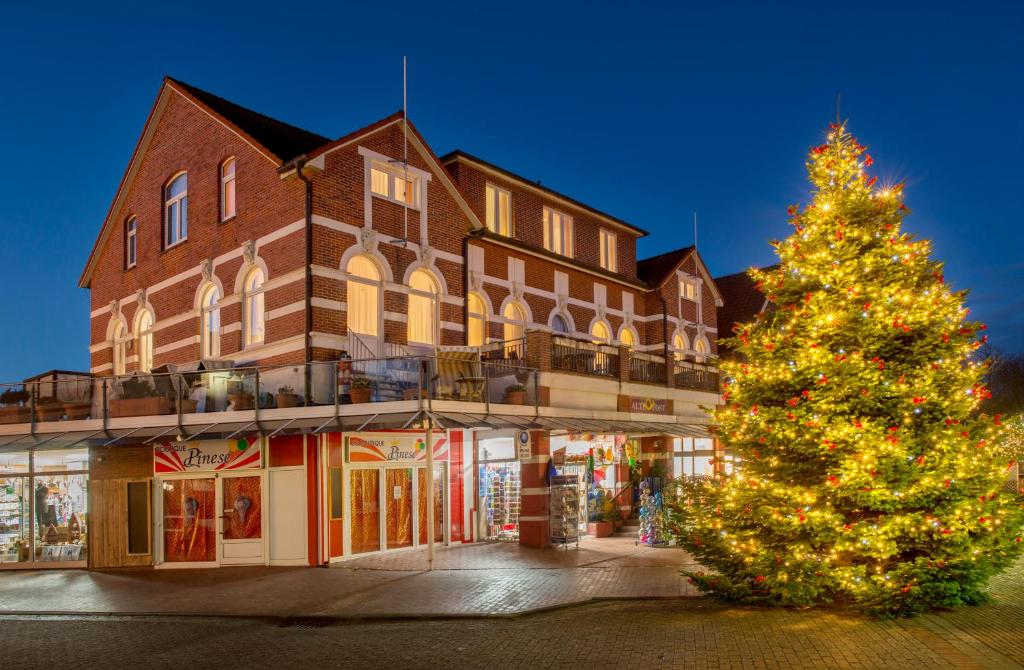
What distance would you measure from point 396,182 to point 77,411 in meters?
9.19

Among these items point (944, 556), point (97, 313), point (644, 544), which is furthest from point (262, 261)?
point (944, 556)

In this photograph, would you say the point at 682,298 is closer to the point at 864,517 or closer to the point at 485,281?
the point at 485,281

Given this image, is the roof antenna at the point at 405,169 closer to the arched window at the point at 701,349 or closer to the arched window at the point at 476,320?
the arched window at the point at 476,320

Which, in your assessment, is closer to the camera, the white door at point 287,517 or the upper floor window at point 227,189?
the white door at point 287,517

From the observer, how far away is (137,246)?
25.2 meters

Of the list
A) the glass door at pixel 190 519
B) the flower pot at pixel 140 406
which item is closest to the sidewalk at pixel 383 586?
the glass door at pixel 190 519

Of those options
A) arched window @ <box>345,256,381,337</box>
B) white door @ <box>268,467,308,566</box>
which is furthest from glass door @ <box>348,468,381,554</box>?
arched window @ <box>345,256,381,337</box>

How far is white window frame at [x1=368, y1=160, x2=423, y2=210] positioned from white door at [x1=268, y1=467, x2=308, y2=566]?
695 cm

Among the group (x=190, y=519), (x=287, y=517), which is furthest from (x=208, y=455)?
(x=287, y=517)

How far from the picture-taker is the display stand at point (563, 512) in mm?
20109

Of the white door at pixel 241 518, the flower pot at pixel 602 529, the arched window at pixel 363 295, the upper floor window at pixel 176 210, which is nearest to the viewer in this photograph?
the white door at pixel 241 518

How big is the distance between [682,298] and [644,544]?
12435mm

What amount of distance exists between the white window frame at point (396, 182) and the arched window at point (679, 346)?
1224cm

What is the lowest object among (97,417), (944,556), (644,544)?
(644,544)
